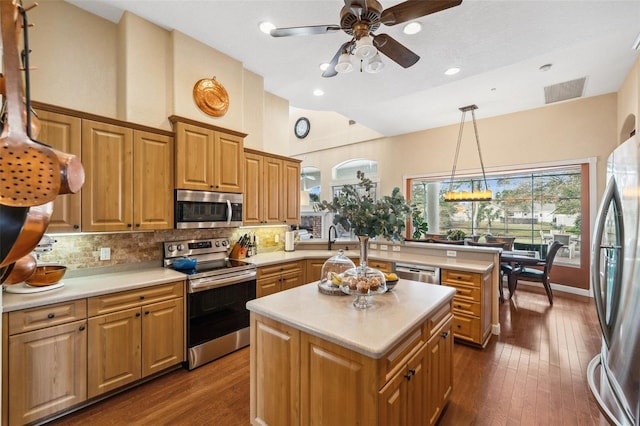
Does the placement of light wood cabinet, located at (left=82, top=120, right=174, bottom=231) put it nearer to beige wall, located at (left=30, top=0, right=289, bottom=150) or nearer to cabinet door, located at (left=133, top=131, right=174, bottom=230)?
cabinet door, located at (left=133, top=131, right=174, bottom=230)

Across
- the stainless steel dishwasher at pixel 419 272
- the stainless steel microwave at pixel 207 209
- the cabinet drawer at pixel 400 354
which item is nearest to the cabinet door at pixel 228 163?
the stainless steel microwave at pixel 207 209

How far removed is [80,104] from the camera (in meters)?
2.55

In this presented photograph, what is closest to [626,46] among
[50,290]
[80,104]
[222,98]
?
[222,98]

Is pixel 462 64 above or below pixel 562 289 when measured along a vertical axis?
above

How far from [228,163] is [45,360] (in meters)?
2.25

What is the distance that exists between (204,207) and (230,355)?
5.35 ft

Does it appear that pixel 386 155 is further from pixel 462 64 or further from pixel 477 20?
pixel 477 20

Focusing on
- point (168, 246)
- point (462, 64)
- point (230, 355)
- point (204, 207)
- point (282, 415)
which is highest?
point (462, 64)

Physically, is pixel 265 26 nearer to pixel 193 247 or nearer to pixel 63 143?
pixel 63 143

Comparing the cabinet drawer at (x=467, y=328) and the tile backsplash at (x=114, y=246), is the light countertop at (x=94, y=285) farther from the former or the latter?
the cabinet drawer at (x=467, y=328)

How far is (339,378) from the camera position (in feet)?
4.48

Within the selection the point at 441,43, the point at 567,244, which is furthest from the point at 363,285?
the point at 567,244

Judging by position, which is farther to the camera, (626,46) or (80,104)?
(626,46)

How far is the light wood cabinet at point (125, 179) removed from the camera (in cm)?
232
